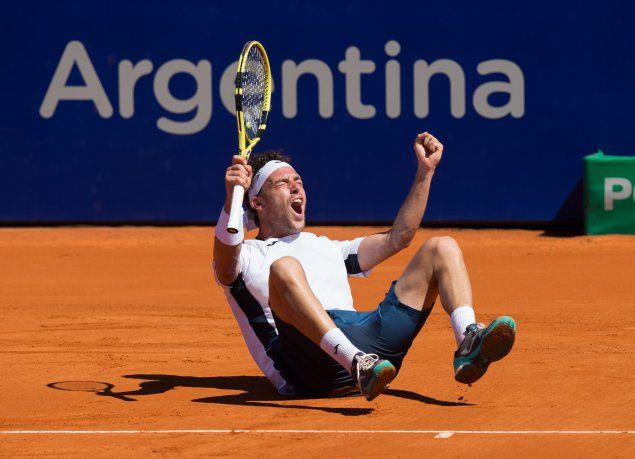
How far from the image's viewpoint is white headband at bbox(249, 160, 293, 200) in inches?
240

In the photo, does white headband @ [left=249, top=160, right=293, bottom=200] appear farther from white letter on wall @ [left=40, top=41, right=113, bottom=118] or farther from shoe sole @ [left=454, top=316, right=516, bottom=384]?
white letter on wall @ [left=40, top=41, right=113, bottom=118]

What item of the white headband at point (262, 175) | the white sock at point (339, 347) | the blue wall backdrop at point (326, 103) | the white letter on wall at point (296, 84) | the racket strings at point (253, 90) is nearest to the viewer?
the white sock at point (339, 347)

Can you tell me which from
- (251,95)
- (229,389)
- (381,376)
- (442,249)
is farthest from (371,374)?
(251,95)

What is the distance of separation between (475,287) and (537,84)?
158 inches

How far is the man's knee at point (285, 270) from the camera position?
17.8 ft

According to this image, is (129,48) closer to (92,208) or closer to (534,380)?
(92,208)

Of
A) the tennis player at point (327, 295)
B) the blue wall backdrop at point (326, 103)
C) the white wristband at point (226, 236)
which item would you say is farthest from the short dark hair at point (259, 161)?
the blue wall backdrop at point (326, 103)

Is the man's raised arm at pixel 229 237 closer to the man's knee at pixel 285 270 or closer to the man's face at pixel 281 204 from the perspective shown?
the man's knee at pixel 285 270

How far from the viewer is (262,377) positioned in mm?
6605

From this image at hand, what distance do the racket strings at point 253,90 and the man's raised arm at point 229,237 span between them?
2.77ft

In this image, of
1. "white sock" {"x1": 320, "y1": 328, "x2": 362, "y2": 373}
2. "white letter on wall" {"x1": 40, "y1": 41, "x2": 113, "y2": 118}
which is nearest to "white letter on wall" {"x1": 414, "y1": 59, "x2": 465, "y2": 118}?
"white letter on wall" {"x1": 40, "y1": 41, "x2": 113, "y2": 118}

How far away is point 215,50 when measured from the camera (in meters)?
13.9

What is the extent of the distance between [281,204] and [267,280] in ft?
1.22

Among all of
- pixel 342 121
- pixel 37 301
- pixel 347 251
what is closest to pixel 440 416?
pixel 347 251
